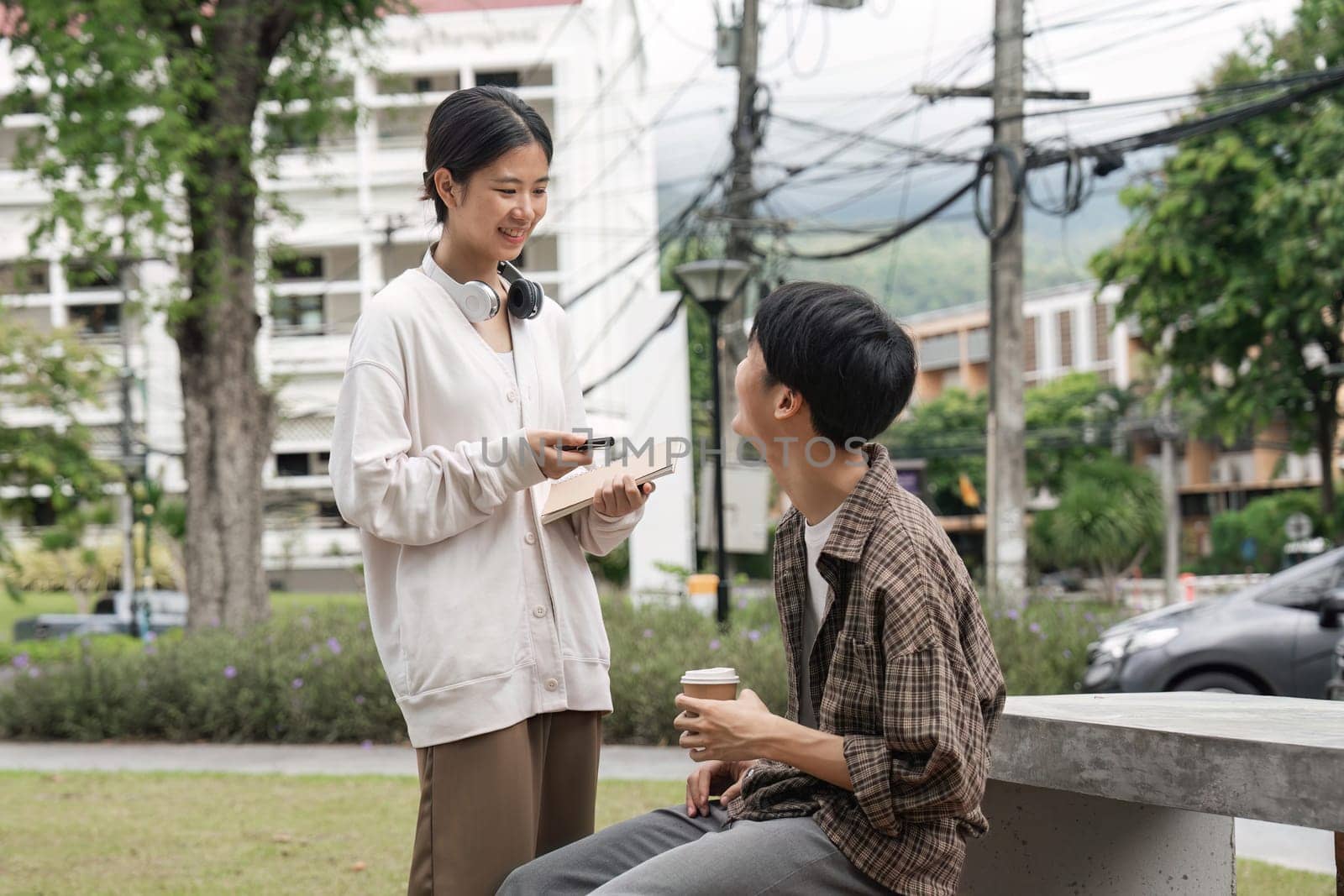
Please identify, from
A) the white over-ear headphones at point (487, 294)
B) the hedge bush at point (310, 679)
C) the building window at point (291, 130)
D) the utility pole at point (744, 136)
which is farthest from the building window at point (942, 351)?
the white over-ear headphones at point (487, 294)

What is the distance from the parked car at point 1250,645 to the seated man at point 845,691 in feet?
22.8

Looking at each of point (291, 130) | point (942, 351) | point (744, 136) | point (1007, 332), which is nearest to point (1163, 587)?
point (744, 136)

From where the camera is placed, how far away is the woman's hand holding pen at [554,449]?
2.17 metres

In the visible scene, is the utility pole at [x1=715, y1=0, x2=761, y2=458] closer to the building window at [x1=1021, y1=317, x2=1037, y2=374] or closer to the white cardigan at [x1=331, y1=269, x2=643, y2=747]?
the white cardigan at [x1=331, y1=269, x2=643, y2=747]

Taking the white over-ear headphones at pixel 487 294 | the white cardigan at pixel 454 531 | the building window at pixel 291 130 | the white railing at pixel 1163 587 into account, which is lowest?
the white railing at pixel 1163 587

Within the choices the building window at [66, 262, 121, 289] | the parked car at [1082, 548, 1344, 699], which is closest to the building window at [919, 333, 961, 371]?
the building window at [66, 262, 121, 289]

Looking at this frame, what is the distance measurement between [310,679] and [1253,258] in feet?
40.6

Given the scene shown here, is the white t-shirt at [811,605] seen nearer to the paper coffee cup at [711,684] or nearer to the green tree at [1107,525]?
the paper coffee cup at [711,684]

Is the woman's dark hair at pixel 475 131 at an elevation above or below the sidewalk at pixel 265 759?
above

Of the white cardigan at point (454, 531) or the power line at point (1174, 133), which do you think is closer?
the white cardigan at point (454, 531)

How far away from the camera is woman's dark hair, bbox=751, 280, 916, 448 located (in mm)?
2125

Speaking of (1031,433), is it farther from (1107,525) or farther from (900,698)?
(900,698)

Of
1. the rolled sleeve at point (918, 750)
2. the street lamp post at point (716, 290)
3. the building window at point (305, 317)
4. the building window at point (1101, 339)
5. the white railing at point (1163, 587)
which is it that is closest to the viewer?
the rolled sleeve at point (918, 750)

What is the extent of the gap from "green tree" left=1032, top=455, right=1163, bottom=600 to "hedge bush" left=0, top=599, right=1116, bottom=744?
73.9ft
